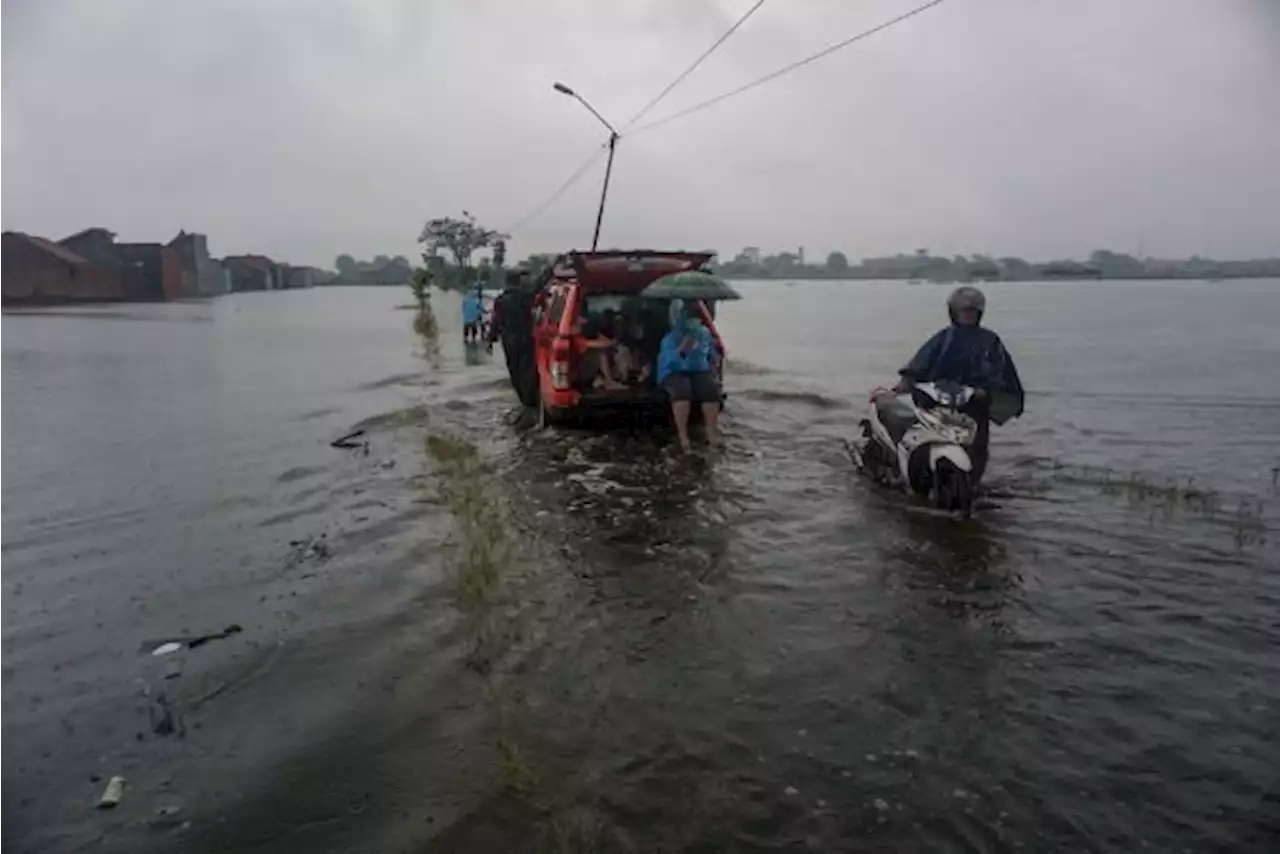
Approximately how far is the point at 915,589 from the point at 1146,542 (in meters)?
2.32

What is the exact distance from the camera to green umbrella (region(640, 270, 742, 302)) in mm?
9992

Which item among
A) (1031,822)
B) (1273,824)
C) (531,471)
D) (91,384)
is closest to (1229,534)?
(1273,824)

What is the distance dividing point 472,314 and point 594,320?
55.1 feet

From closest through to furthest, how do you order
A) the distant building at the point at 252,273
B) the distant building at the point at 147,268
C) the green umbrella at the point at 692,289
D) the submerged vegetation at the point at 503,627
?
the submerged vegetation at the point at 503,627
the green umbrella at the point at 692,289
the distant building at the point at 147,268
the distant building at the point at 252,273

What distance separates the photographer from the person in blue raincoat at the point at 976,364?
26.5 feet

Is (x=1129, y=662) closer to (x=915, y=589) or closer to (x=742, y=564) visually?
(x=915, y=589)

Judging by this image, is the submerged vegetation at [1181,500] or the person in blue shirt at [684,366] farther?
the person in blue shirt at [684,366]

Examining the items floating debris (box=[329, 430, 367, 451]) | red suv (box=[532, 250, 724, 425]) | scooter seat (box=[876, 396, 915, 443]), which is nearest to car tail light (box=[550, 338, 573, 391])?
red suv (box=[532, 250, 724, 425])

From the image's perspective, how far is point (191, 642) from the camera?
5254 mm

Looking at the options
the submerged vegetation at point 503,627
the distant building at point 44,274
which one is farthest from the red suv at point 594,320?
the distant building at point 44,274

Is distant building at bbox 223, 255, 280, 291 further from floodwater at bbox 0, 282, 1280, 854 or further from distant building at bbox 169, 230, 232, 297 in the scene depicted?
floodwater at bbox 0, 282, 1280, 854

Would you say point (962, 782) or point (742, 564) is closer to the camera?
point (962, 782)

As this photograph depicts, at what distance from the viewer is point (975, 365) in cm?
808

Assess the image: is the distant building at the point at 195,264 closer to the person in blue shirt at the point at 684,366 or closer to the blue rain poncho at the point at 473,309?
the blue rain poncho at the point at 473,309
